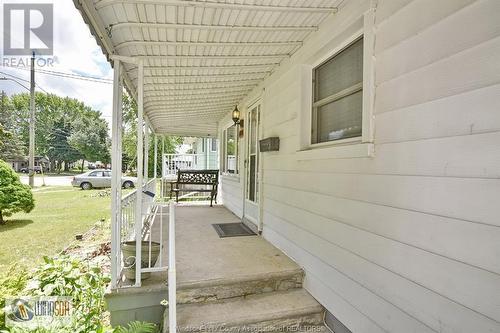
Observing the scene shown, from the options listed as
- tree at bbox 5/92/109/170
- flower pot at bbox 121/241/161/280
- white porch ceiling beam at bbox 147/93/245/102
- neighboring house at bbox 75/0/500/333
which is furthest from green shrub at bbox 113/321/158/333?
tree at bbox 5/92/109/170

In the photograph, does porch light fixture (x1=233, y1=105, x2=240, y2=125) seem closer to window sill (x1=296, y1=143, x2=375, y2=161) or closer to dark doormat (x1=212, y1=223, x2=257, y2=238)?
dark doormat (x1=212, y1=223, x2=257, y2=238)

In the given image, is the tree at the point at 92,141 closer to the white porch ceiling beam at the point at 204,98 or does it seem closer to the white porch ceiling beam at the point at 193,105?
the white porch ceiling beam at the point at 193,105

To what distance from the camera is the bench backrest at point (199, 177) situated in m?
7.64

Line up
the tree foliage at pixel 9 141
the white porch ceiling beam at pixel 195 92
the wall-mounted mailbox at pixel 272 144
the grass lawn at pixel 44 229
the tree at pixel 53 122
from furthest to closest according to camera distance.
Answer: the tree at pixel 53 122, the tree foliage at pixel 9 141, the grass lawn at pixel 44 229, the white porch ceiling beam at pixel 195 92, the wall-mounted mailbox at pixel 272 144

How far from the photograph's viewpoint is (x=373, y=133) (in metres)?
1.93

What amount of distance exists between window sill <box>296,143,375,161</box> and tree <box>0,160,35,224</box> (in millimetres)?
8819

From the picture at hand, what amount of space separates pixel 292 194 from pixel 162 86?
266 centimetres

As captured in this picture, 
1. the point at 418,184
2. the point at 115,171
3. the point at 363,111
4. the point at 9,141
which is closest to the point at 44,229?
the point at 115,171

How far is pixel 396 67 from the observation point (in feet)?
5.75

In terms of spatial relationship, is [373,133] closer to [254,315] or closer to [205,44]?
[254,315]

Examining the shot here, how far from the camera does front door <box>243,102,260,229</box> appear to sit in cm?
478

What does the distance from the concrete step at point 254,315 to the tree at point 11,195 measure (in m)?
8.08

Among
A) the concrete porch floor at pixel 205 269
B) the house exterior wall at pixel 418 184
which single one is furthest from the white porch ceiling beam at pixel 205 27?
the concrete porch floor at pixel 205 269

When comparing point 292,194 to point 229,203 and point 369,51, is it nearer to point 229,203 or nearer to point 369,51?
point 369,51
